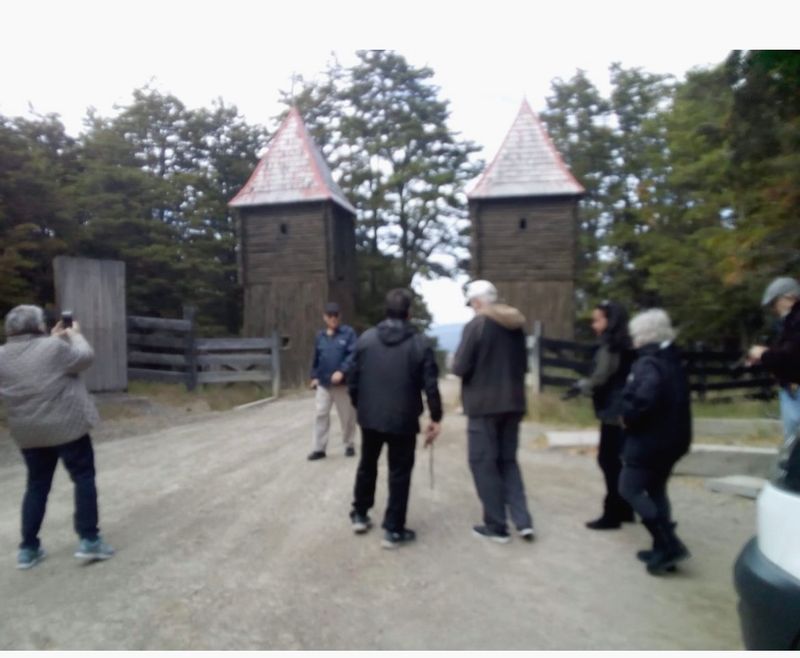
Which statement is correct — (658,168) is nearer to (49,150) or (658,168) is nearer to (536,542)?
(49,150)

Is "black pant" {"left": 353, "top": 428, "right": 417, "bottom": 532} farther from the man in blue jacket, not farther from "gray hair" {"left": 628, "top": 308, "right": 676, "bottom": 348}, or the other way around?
the man in blue jacket

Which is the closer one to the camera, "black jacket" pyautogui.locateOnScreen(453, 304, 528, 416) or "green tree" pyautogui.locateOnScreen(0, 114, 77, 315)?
"black jacket" pyautogui.locateOnScreen(453, 304, 528, 416)

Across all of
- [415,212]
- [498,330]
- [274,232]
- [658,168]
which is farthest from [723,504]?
[415,212]

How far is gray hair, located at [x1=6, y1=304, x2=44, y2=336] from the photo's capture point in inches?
182

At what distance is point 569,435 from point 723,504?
3.02m

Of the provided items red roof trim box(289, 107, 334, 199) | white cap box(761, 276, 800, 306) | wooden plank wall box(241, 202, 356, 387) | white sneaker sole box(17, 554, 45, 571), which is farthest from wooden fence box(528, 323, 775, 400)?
red roof trim box(289, 107, 334, 199)

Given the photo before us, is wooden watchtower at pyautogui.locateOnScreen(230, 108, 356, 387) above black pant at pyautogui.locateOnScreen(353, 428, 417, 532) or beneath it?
above

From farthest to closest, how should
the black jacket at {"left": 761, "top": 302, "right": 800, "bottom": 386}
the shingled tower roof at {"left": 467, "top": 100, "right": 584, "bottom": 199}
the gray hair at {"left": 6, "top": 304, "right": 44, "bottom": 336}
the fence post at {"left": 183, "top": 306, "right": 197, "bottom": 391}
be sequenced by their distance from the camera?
the shingled tower roof at {"left": 467, "top": 100, "right": 584, "bottom": 199}, the fence post at {"left": 183, "top": 306, "right": 197, "bottom": 391}, the black jacket at {"left": 761, "top": 302, "right": 800, "bottom": 386}, the gray hair at {"left": 6, "top": 304, "right": 44, "bottom": 336}

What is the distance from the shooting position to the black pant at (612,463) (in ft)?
17.5

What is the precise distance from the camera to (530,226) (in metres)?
23.7

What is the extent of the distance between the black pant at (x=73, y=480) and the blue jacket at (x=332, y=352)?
3215mm

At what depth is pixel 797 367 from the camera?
4.79m

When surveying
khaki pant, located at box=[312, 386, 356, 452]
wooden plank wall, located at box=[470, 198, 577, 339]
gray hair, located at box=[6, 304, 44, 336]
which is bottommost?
khaki pant, located at box=[312, 386, 356, 452]

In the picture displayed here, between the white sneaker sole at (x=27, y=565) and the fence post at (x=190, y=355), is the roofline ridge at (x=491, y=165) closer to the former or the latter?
the fence post at (x=190, y=355)
